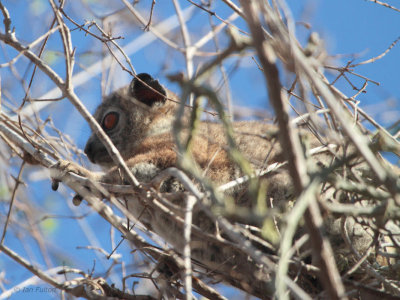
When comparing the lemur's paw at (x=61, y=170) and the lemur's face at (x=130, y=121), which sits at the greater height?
the lemur's face at (x=130, y=121)

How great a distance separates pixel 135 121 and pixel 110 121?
384mm

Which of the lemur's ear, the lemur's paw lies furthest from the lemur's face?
the lemur's paw

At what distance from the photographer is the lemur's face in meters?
6.68

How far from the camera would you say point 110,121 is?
22.9ft

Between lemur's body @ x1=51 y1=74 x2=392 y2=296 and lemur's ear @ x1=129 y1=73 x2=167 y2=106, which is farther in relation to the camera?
lemur's ear @ x1=129 y1=73 x2=167 y2=106

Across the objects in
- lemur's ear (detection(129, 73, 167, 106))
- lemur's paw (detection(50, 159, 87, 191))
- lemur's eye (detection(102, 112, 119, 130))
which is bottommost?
lemur's paw (detection(50, 159, 87, 191))

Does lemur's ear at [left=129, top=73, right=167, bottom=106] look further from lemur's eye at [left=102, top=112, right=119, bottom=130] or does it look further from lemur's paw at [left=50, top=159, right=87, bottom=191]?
lemur's paw at [left=50, top=159, right=87, bottom=191]

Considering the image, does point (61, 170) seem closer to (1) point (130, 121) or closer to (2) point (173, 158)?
(2) point (173, 158)

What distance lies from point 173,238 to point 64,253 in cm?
171

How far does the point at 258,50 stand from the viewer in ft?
6.22

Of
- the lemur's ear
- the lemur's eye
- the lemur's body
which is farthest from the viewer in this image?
the lemur's eye

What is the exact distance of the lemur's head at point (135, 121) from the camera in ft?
21.9

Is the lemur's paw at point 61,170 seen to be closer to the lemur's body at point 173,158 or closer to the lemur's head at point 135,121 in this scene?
the lemur's body at point 173,158

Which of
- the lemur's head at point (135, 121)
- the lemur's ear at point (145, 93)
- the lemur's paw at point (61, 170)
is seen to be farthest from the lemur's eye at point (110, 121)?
the lemur's paw at point (61, 170)
